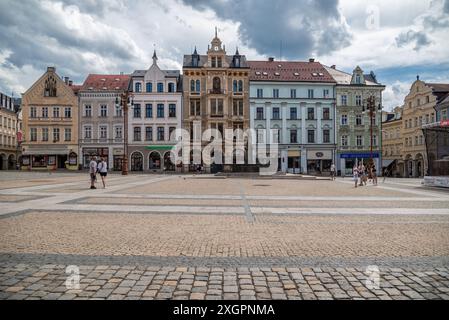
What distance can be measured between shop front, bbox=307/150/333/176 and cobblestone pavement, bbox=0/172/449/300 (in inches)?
1604

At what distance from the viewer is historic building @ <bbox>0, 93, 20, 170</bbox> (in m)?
57.8

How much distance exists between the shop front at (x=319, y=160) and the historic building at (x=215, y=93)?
37.0ft

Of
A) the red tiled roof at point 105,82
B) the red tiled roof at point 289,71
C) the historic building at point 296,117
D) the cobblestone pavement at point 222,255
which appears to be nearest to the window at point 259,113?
the historic building at point 296,117

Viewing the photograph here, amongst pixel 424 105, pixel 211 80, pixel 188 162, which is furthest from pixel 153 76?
pixel 424 105

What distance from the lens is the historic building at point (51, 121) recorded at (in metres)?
47.8

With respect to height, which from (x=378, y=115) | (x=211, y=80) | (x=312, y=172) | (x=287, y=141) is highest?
(x=211, y=80)

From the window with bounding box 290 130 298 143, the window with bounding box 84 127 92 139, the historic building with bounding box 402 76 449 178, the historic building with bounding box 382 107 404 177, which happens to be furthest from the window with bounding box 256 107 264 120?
the window with bounding box 84 127 92 139

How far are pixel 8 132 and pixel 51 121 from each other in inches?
756


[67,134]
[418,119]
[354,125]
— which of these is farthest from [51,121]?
[418,119]

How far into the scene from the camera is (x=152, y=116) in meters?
48.4

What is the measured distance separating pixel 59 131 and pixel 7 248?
48.8 meters

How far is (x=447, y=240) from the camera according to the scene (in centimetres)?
587

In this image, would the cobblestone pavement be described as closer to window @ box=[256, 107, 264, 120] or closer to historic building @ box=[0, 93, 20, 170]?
window @ box=[256, 107, 264, 120]
